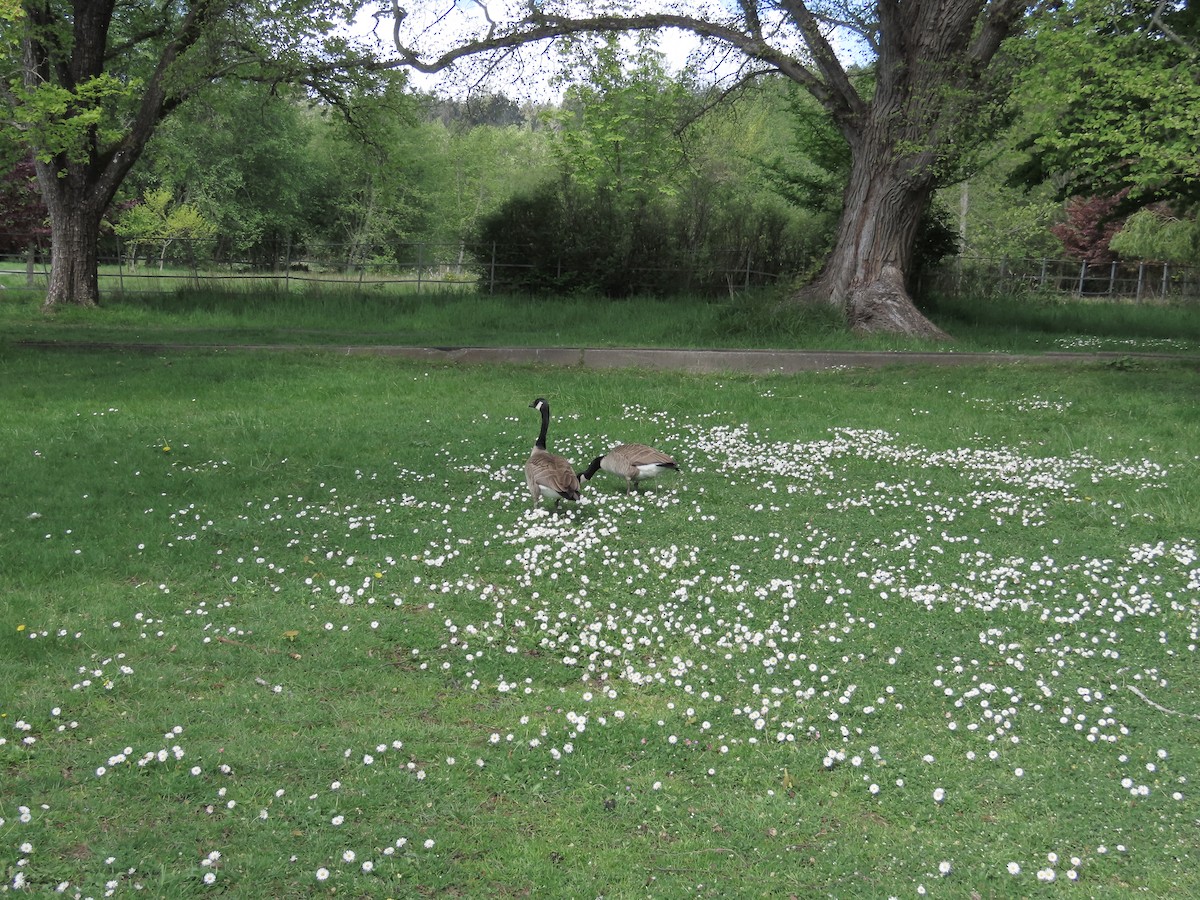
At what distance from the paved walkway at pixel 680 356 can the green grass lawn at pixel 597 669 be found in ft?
21.1

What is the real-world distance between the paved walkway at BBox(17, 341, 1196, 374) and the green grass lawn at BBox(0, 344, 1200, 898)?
6432 millimetres

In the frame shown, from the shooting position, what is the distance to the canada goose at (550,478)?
9.48m

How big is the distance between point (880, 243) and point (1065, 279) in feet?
68.1

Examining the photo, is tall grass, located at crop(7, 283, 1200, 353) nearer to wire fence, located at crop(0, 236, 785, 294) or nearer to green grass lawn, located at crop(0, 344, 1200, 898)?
wire fence, located at crop(0, 236, 785, 294)

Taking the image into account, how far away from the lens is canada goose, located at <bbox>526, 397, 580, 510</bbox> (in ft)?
31.1

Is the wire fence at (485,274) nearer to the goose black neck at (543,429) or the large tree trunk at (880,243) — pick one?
the large tree trunk at (880,243)

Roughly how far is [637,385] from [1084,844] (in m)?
13.5

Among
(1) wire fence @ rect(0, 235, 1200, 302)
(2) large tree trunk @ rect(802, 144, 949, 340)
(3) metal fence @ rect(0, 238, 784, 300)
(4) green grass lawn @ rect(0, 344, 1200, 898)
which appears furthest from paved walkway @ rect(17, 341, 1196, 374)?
(3) metal fence @ rect(0, 238, 784, 300)

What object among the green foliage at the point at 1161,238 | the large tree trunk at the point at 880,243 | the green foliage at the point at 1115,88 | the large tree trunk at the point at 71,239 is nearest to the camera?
the green foliage at the point at 1115,88

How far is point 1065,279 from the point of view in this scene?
39.1 m

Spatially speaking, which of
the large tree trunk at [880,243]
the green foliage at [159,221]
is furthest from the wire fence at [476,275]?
the green foliage at [159,221]

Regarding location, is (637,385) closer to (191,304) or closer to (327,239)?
(191,304)

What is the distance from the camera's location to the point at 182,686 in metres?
6.49

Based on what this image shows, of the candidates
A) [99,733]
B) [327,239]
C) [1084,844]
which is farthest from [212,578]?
[327,239]
